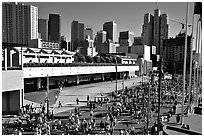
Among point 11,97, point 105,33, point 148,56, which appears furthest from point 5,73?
point 105,33

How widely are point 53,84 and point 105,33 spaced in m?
114

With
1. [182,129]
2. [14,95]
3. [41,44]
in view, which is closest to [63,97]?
[14,95]

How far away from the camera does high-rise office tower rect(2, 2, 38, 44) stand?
9500cm

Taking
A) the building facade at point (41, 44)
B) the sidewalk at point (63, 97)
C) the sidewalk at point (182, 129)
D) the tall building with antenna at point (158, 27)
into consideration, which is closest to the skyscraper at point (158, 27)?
the tall building with antenna at point (158, 27)

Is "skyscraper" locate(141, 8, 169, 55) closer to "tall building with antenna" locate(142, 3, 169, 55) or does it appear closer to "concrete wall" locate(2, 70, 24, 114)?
"tall building with antenna" locate(142, 3, 169, 55)

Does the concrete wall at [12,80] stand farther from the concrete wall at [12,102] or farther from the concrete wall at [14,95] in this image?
the concrete wall at [12,102]

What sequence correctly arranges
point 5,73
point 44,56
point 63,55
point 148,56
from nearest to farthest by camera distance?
point 5,73
point 44,56
point 63,55
point 148,56

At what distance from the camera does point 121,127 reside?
14391mm

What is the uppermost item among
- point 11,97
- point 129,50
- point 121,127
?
point 129,50

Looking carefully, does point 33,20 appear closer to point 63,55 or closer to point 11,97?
point 63,55

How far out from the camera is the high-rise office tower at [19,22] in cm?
9500

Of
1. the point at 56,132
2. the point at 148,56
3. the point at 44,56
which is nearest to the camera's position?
the point at 56,132

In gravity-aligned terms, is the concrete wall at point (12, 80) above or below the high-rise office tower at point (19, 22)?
below

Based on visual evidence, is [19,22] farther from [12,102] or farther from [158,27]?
[158,27]
